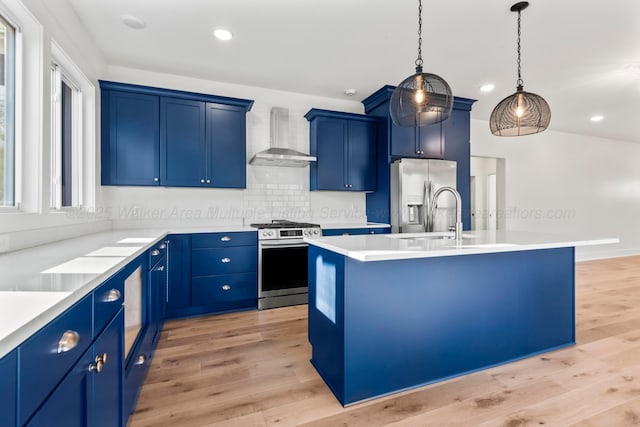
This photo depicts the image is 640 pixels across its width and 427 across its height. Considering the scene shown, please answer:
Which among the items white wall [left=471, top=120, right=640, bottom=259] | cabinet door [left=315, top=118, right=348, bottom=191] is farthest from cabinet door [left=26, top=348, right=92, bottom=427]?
white wall [left=471, top=120, right=640, bottom=259]

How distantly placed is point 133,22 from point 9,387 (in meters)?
3.01

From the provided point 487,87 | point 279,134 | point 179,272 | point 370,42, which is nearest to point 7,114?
point 179,272

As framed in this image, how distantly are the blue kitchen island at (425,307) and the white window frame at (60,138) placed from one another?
2127 mm

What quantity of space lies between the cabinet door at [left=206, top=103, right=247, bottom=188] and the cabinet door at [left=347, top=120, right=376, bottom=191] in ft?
4.69

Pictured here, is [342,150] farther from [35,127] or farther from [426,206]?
[35,127]

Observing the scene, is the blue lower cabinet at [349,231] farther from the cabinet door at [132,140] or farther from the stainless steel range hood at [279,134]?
the cabinet door at [132,140]

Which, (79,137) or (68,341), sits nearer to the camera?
(68,341)

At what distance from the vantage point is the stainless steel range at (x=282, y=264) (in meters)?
3.49

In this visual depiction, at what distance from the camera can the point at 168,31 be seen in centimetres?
281

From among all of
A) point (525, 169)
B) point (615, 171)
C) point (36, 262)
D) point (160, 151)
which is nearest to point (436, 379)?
point (36, 262)

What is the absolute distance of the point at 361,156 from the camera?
4.34 meters

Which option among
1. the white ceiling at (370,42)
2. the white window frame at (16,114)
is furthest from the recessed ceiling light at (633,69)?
the white window frame at (16,114)

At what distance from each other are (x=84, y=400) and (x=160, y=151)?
2.89 meters

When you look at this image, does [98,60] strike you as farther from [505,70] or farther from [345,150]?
[505,70]
